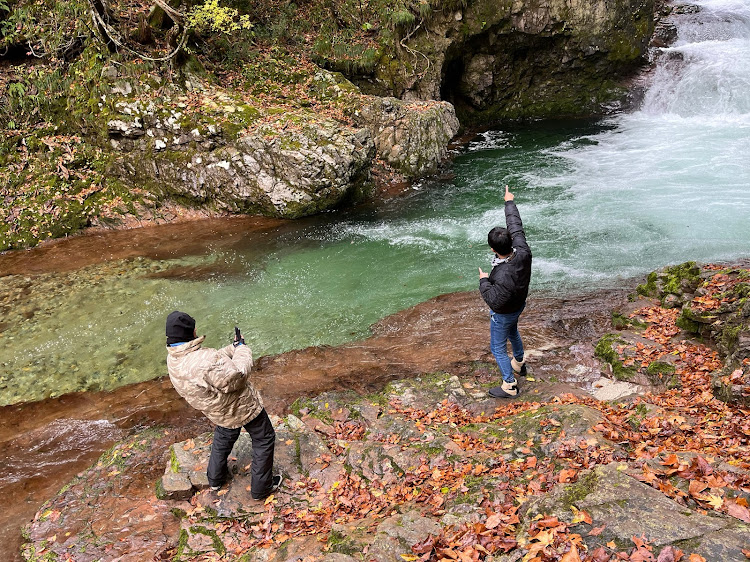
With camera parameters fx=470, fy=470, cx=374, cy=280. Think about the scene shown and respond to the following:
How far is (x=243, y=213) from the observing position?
1301cm

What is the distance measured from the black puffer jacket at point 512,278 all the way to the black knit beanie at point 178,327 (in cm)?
322

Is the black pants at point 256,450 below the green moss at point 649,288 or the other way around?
below

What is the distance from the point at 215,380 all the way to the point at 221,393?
0.51 feet

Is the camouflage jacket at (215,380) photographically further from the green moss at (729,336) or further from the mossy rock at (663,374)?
the green moss at (729,336)

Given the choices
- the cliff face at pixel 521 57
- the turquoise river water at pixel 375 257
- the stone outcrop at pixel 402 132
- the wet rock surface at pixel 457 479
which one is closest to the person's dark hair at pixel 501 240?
the wet rock surface at pixel 457 479

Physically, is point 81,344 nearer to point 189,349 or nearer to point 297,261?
point 297,261

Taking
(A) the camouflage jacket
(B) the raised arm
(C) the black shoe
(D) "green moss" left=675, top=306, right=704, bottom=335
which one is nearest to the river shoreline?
(D) "green moss" left=675, top=306, right=704, bottom=335

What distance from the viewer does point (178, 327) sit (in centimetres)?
386

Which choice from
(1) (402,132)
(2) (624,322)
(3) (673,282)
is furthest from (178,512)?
(1) (402,132)

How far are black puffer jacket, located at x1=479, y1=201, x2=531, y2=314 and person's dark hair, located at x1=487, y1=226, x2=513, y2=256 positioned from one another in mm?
121

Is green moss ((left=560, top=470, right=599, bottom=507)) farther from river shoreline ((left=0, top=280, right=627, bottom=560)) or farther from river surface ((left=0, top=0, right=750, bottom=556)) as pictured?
river surface ((left=0, top=0, right=750, bottom=556))

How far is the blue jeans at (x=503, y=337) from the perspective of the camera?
223 inches

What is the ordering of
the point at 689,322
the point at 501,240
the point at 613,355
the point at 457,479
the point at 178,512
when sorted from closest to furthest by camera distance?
the point at 457,479, the point at 178,512, the point at 501,240, the point at 613,355, the point at 689,322

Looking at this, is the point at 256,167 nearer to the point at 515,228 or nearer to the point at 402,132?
the point at 402,132
